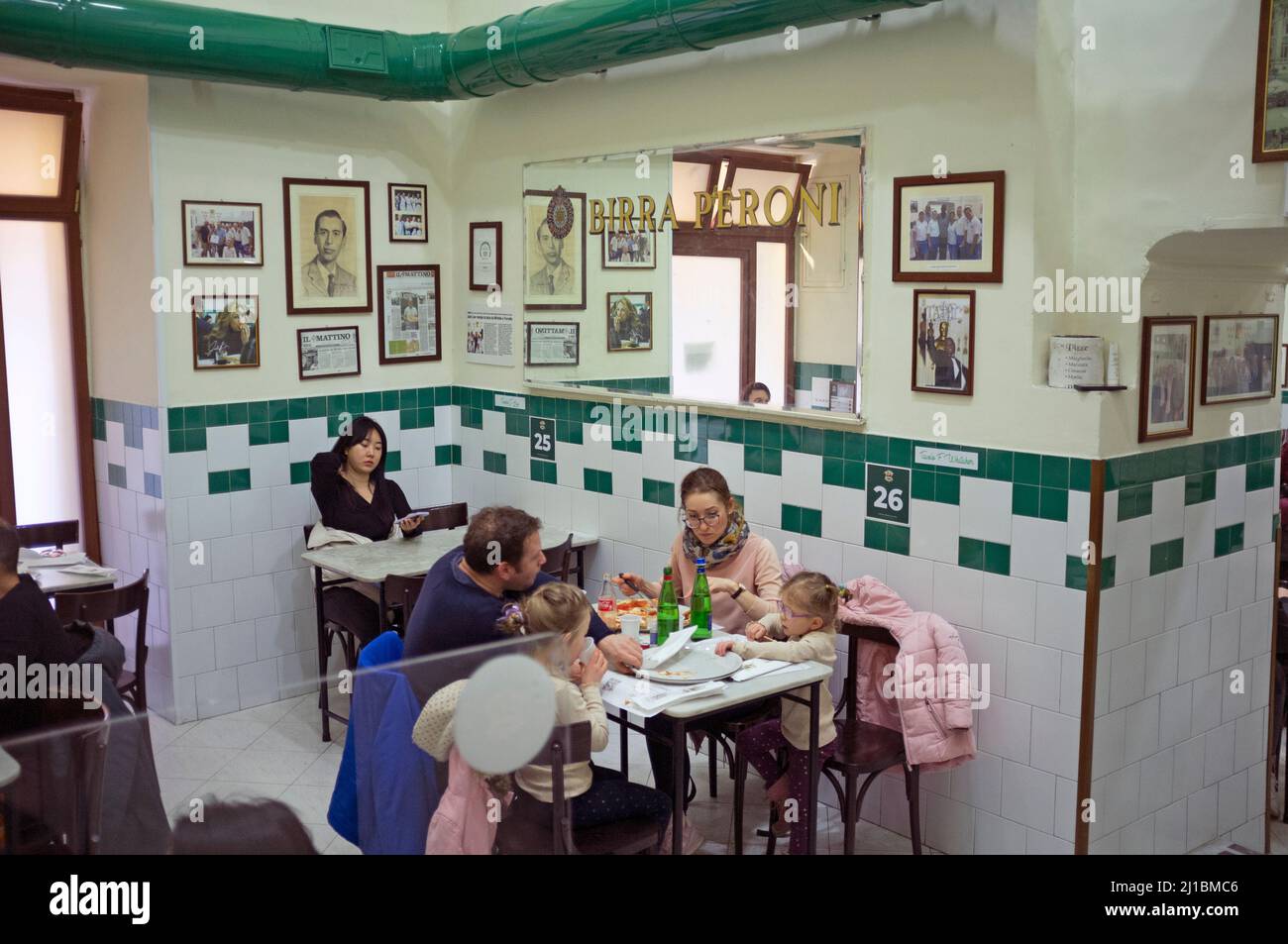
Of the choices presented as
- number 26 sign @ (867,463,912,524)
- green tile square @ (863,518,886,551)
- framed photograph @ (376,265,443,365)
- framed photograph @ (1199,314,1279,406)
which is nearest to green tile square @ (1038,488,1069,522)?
number 26 sign @ (867,463,912,524)

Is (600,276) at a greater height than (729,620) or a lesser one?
greater

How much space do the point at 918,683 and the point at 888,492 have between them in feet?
2.58

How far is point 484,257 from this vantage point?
21.8 ft

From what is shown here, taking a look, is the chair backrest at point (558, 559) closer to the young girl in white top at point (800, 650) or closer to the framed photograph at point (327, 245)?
the young girl in white top at point (800, 650)

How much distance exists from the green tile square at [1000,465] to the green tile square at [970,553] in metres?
0.25

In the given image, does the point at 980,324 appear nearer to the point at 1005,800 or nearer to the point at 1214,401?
the point at 1214,401

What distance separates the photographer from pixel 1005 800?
437cm

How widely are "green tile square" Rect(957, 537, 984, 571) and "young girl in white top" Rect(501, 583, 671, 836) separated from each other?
1.47 m

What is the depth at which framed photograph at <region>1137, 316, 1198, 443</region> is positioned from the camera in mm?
4215

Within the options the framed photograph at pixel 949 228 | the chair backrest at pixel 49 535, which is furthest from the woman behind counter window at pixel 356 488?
the framed photograph at pixel 949 228

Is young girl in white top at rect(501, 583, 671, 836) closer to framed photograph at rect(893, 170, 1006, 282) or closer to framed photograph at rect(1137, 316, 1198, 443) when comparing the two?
framed photograph at rect(893, 170, 1006, 282)

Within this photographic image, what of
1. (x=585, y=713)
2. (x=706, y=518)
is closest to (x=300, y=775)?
(x=585, y=713)

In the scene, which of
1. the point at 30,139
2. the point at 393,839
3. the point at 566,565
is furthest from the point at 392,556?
the point at 393,839

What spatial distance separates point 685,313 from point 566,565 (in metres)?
1.36
